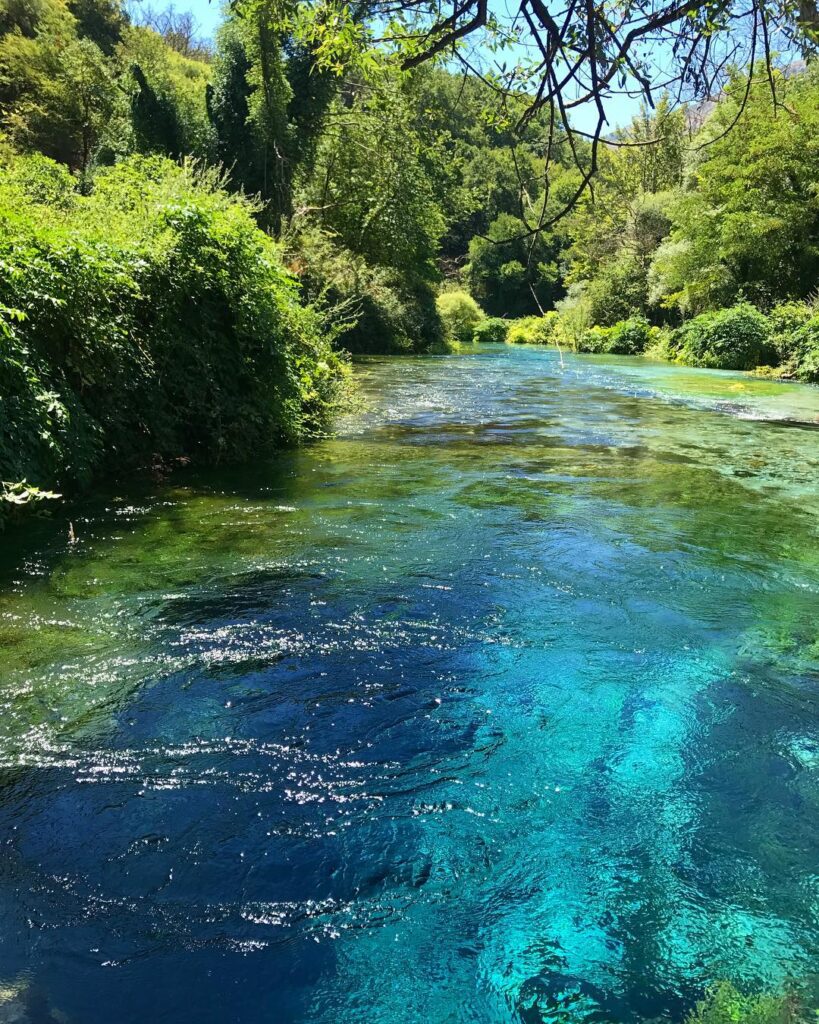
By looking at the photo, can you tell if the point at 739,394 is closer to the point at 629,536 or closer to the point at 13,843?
the point at 629,536

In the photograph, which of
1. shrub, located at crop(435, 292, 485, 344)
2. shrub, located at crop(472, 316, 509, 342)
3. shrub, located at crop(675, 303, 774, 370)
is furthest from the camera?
shrub, located at crop(472, 316, 509, 342)

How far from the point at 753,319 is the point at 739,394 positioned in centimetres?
916

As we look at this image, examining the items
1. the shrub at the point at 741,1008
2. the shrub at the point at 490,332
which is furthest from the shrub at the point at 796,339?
the shrub at the point at 490,332

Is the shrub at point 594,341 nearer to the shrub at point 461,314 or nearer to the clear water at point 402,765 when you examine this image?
the shrub at point 461,314

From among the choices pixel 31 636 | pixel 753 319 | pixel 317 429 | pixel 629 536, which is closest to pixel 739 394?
pixel 753 319

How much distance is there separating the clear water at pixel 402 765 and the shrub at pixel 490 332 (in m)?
42.9

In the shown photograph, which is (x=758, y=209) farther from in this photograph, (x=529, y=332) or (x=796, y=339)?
(x=529, y=332)

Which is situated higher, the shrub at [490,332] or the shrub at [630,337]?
the shrub at [490,332]

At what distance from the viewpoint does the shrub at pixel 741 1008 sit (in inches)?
81.1

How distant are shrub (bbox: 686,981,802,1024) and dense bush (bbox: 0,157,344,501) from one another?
19.3ft

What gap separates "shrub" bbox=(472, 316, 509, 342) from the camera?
1892 inches

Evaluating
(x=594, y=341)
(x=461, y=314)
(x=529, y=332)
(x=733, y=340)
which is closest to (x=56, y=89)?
(x=461, y=314)

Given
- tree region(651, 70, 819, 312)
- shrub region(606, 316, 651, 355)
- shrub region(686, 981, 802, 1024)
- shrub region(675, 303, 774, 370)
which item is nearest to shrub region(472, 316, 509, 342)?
shrub region(606, 316, 651, 355)

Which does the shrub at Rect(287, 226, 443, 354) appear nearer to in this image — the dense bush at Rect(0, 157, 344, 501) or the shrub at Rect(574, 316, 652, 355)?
the shrub at Rect(574, 316, 652, 355)
